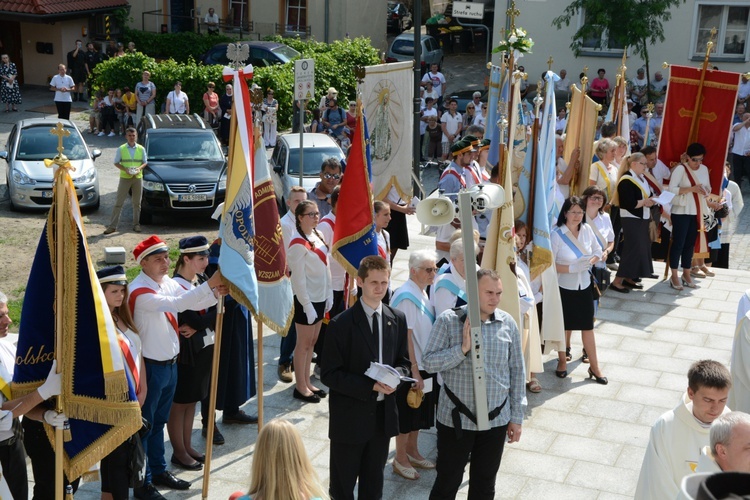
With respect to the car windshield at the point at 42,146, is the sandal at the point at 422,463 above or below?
below

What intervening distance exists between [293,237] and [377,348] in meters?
2.86

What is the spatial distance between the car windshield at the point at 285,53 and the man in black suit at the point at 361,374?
79.1 feet

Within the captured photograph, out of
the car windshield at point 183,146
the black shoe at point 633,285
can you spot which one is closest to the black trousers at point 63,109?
the car windshield at point 183,146

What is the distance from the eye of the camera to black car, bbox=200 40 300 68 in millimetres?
29844

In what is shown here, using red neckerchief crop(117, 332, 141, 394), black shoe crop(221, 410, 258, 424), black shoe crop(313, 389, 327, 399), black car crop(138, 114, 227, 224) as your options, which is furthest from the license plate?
red neckerchief crop(117, 332, 141, 394)

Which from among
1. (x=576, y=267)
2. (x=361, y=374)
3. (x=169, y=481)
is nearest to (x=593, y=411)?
(x=576, y=267)

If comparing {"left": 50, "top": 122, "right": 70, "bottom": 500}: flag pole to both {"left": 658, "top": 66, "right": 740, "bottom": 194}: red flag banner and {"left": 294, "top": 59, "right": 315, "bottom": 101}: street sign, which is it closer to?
{"left": 294, "top": 59, "right": 315, "bottom": 101}: street sign

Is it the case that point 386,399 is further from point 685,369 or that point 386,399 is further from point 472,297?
point 685,369

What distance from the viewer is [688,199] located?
1261cm

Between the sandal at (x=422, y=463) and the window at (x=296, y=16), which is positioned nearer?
the sandal at (x=422, y=463)

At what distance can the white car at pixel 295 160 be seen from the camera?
57.4ft

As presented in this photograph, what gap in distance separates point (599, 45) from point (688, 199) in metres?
17.9

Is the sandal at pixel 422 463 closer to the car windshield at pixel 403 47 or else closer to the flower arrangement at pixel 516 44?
the flower arrangement at pixel 516 44

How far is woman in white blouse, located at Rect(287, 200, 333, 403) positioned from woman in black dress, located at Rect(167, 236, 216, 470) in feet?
4.38
